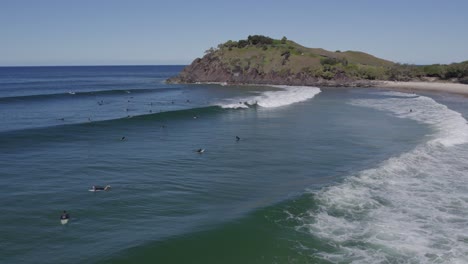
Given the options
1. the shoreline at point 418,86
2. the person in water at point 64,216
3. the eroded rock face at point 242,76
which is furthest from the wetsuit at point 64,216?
the eroded rock face at point 242,76

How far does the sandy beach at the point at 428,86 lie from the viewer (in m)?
79.6

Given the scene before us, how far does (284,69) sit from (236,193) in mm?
89013

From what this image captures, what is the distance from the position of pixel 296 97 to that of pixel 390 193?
175 ft

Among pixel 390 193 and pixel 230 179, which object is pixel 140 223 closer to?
pixel 230 179

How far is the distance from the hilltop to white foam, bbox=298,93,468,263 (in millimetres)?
74312

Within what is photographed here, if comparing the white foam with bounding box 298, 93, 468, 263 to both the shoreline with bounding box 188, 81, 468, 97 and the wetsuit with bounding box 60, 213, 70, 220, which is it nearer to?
the wetsuit with bounding box 60, 213, 70, 220

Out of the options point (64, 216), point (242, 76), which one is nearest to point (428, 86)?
point (242, 76)

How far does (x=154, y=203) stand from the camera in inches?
809

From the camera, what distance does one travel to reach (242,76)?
364 ft

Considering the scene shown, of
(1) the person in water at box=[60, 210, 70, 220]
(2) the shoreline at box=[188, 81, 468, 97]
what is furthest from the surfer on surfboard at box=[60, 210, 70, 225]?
(2) the shoreline at box=[188, 81, 468, 97]

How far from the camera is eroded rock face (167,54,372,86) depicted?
335 feet

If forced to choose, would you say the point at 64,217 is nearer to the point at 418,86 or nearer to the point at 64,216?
the point at 64,216

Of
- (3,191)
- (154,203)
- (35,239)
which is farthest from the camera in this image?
(3,191)

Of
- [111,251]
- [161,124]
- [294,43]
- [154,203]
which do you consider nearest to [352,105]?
[161,124]
